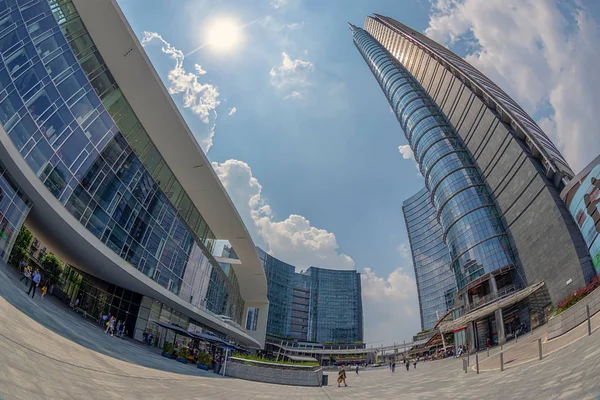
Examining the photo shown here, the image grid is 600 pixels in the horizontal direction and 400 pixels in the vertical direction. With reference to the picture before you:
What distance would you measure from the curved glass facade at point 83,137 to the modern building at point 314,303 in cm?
8918

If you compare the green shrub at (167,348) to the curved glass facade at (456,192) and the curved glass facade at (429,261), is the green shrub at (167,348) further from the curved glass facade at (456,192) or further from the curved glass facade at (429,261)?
the curved glass facade at (429,261)

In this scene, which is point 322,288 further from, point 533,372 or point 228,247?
point 533,372

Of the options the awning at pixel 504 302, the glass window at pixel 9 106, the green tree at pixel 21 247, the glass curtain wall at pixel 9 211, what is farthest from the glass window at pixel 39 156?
the awning at pixel 504 302

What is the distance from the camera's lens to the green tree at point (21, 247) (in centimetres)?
2194

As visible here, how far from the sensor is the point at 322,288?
133 m

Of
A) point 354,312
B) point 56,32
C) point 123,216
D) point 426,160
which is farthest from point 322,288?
point 56,32

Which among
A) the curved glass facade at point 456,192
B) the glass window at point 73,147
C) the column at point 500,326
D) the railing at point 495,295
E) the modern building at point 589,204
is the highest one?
the curved glass facade at point 456,192

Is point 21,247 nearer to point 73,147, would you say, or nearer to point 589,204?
point 73,147

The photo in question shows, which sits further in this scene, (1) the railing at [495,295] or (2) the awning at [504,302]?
(1) the railing at [495,295]

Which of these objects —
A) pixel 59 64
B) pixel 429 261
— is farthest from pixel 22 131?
pixel 429 261

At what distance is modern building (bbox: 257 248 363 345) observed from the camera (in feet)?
387

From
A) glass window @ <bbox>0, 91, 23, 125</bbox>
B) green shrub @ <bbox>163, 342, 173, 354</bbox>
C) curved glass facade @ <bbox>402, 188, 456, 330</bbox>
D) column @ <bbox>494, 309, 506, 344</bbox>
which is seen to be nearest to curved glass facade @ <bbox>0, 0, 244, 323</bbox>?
glass window @ <bbox>0, 91, 23, 125</bbox>

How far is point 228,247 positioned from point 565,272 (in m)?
42.7

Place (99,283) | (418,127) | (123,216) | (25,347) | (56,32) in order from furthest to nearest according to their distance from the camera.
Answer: (418,127)
(99,283)
(123,216)
(56,32)
(25,347)
